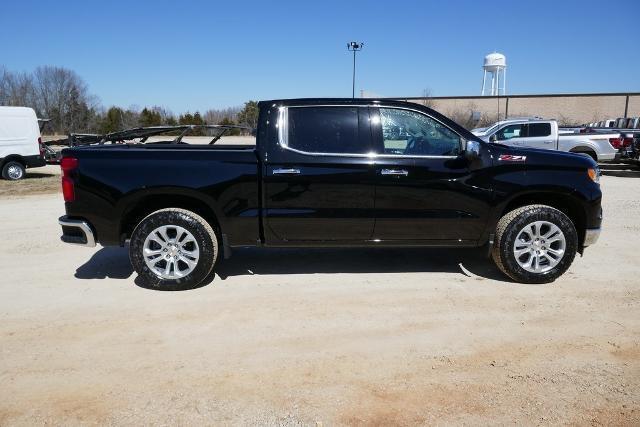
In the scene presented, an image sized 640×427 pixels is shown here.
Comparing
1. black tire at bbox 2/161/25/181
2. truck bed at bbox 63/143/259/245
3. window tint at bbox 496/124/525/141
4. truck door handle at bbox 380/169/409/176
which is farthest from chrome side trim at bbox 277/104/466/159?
black tire at bbox 2/161/25/181

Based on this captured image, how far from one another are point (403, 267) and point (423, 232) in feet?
2.62

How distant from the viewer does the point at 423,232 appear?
193 inches

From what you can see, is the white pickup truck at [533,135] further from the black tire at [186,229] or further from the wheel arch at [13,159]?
the wheel arch at [13,159]

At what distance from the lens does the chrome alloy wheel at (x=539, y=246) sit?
4.90 m

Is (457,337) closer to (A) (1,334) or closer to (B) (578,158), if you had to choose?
(B) (578,158)

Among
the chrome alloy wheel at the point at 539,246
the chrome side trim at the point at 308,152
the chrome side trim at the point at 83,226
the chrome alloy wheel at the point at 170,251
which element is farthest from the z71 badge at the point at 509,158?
the chrome side trim at the point at 83,226

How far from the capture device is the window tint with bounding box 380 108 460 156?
16.0ft

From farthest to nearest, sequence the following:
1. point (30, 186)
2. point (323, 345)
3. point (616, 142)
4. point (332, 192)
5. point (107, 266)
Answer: point (616, 142) < point (30, 186) < point (107, 266) < point (332, 192) < point (323, 345)

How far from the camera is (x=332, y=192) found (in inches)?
188

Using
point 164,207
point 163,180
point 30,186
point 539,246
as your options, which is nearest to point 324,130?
point 163,180

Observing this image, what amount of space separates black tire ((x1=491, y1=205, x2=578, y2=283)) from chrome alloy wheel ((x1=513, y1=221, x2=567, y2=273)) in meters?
0.03

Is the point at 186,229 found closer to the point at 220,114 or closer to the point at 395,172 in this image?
the point at 395,172

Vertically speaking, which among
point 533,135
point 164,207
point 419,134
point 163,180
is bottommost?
point 164,207

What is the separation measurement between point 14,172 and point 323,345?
1560 cm
